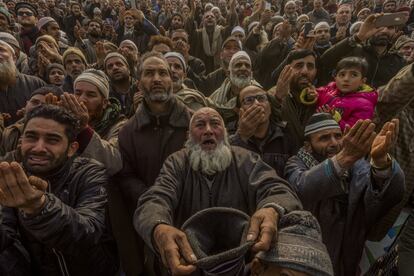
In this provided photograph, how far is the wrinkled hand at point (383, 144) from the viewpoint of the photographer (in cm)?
208

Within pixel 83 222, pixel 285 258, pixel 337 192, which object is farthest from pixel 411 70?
pixel 83 222

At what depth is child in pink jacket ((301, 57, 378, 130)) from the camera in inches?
127

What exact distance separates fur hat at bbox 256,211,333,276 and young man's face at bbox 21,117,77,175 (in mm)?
1295

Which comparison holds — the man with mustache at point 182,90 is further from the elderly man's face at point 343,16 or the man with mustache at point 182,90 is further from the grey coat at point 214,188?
the elderly man's face at point 343,16

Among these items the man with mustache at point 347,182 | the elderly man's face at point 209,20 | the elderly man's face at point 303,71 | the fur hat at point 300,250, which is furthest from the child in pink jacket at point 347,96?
the elderly man's face at point 209,20

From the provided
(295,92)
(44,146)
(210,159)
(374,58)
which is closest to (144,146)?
(210,159)

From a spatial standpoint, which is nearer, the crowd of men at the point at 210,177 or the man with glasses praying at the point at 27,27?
the crowd of men at the point at 210,177

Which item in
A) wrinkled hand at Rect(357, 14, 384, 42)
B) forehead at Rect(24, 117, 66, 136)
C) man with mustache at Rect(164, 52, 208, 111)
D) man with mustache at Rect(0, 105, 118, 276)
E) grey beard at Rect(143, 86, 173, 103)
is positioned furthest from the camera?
wrinkled hand at Rect(357, 14, 384, 42)

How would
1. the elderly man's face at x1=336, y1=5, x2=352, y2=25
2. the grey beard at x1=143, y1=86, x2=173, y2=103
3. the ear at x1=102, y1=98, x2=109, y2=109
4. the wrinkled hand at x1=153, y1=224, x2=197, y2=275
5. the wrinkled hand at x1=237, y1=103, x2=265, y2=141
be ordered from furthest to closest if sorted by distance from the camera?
the elderly man's face at x1=336, y1=5, x2=352, y2=25 → the ear at x1=102, y1=98, x2=109, y2=109 → the grey beard at x1=143, y1=86, x2=173, y2=103 → the wrinkled hand at x1=237, y1=103, x2=265, y2=141 → the wrinkled hand at x1=153, y1=224, x2=197, y2=275

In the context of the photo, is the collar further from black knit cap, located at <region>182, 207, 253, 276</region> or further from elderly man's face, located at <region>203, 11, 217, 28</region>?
elderly man's face, located at <region>203, 11, 217, 28</region>

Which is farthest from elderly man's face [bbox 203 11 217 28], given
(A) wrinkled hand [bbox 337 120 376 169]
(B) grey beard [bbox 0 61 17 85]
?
(A) wrinkled hand [bbox 337 120 376 169]

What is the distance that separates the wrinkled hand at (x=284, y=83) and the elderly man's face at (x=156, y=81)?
3.67 feet

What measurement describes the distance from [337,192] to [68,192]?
1626mm

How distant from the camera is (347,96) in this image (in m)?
3.38
